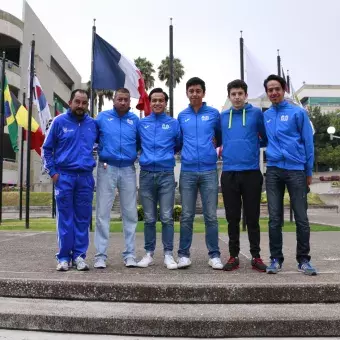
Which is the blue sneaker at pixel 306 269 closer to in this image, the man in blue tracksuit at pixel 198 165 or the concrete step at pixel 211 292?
the concrete step at pixel 211 292

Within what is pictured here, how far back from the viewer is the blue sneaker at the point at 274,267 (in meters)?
4.39

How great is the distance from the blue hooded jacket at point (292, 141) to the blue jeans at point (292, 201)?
0.09 m

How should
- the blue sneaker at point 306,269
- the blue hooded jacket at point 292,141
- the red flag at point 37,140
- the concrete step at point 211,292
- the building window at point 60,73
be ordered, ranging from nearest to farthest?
1. the concrete step at point 211,292
2. the blue sneaker at point 306,269
3. the blue hooded jacket at point 292,141
4. the red flag at point 37,140
5. the building window at point 60,73

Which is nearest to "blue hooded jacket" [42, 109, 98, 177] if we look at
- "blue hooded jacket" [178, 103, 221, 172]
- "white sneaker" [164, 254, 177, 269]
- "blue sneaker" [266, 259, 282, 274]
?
Result: "blue hooded jacket" [178, 103, 221, 172]

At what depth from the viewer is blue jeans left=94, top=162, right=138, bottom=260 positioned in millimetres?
4914

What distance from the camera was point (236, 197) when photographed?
4.79 metres

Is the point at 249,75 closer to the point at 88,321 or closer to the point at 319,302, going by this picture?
the point at 319,302

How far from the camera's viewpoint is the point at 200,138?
4.81 metres

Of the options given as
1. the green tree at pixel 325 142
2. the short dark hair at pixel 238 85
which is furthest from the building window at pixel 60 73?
the short dark hair at pixel 238 85

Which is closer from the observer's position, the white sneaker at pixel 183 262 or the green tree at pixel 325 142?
the white sneaker at pixel 183 262

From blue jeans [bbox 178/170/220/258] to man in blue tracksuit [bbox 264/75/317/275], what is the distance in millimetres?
636

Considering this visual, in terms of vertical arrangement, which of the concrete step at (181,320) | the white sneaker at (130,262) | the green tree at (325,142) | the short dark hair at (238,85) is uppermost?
the green tree at (325,142)

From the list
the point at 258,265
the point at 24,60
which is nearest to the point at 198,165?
the point at 258,265

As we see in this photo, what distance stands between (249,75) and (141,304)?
346 inches
